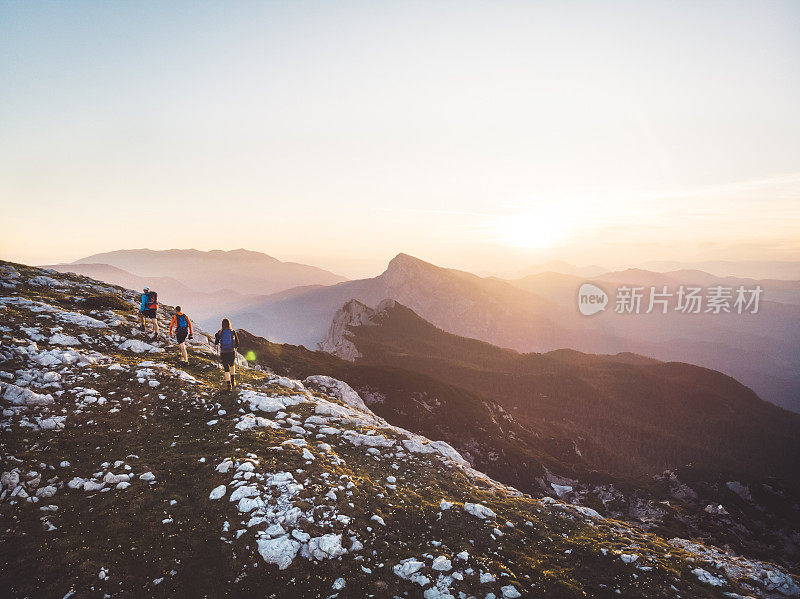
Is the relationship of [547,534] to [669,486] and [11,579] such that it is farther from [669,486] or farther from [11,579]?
[669,486]

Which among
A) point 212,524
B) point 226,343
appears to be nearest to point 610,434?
point 226,343

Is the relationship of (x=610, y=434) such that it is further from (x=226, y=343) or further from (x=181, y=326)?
(x=181, y=326)

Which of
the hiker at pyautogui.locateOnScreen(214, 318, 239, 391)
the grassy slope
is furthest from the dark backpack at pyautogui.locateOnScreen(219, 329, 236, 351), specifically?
the grassy slope

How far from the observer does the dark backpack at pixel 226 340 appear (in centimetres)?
2177

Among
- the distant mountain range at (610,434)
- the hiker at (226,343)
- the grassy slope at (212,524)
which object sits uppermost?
the hiker at (226,343)

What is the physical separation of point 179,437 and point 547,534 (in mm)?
19631

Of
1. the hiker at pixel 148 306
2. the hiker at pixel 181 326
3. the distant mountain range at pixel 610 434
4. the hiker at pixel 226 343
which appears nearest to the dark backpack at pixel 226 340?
the hiker at pixel 226 343

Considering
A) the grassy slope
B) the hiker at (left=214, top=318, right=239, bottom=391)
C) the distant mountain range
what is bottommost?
the distant mountain range

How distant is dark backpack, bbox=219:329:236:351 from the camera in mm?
21766

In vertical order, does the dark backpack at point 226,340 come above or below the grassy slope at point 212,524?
above

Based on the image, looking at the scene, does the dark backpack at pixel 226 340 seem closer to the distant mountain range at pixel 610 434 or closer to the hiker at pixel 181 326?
the hiker at pixel 181 326

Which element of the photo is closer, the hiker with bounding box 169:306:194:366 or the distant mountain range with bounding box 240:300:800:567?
the hiker with bounding box 169:306:194:366

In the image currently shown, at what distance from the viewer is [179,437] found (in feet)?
57.6

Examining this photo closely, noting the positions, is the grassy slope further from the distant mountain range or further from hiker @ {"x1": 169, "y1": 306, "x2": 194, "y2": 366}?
the distant mountain range
